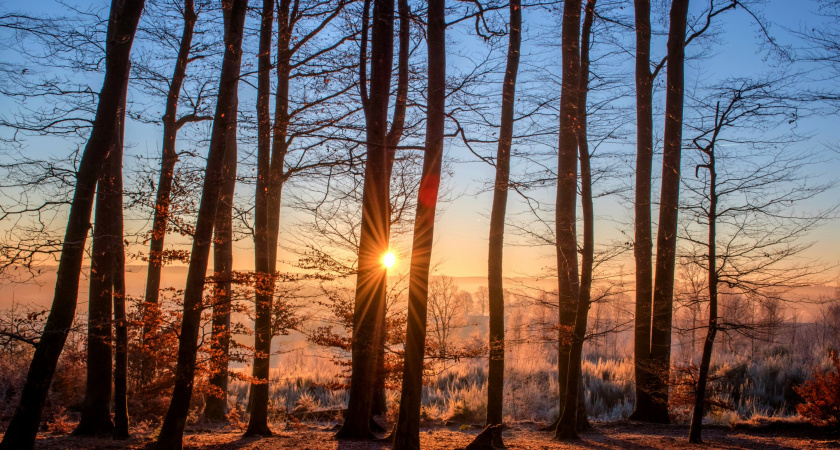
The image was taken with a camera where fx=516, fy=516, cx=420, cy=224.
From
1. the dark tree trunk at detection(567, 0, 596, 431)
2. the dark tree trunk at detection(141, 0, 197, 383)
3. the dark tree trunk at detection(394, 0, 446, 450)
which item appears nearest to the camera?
the dark tree trunk at detection(394, 0, 446, 450)

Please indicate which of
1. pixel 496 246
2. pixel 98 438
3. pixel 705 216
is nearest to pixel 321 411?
pixel 98 438

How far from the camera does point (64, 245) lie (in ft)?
21.9

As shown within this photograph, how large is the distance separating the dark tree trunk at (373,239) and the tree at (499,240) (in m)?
2.12

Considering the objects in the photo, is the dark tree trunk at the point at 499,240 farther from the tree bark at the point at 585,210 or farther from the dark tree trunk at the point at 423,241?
the dark tree trunk at the point at 423,241

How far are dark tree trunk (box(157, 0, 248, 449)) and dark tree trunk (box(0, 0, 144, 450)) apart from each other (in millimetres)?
1424

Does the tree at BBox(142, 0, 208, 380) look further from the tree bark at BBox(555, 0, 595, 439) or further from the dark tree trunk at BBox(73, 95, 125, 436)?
the tree bark at BBox(555, 0, 595, 439)

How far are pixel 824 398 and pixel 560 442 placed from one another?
4699mm

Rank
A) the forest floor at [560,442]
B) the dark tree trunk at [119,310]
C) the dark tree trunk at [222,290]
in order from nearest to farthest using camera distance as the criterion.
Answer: the forest floor at [560,442]
the dark tree trunk at [222,290]
the dark tree trunk at [119,310]

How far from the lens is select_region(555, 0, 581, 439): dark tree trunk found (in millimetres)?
9469

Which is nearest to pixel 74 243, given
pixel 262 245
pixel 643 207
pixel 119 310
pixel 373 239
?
pixel 119 310

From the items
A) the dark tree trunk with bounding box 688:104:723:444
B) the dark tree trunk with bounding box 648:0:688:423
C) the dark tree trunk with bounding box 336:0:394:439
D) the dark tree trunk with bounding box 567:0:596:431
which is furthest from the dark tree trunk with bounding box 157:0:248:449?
the dark tree trunk with bounding box 648:0:688:423

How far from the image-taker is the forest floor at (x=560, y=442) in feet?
24.5

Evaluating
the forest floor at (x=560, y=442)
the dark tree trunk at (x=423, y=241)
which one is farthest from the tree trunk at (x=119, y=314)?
the dark tree trunk at (x=423, y=241)

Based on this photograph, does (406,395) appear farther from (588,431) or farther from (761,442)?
(761,442)
